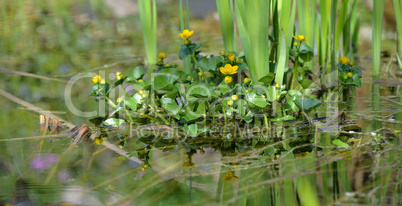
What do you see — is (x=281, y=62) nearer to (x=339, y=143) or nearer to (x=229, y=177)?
(x=339, y=143)

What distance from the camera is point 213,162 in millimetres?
1312

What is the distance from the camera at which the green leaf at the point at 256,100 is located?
5.04ft

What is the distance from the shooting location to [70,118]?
180cm

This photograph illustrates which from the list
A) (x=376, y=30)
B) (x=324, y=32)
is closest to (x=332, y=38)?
(x=324, y=32)

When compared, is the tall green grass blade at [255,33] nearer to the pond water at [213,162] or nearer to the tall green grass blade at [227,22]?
the tall green grass blade at [227,22]

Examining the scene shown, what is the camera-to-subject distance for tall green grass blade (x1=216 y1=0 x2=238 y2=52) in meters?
1.83

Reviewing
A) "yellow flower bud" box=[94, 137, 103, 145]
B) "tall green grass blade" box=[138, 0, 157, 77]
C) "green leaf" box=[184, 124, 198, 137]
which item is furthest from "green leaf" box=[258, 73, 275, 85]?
"tall green grass blade" box=[138, 0, 157, 77]

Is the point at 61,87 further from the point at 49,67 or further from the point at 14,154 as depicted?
the point at 14,154

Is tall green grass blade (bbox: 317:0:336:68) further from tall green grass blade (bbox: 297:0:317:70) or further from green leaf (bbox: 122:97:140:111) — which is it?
green leaf (bbox: 122:97:140:111)

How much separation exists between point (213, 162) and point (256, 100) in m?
0.34

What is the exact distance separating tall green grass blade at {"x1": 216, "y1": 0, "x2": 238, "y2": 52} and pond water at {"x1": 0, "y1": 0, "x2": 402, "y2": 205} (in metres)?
0.38

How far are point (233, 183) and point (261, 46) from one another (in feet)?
2.30

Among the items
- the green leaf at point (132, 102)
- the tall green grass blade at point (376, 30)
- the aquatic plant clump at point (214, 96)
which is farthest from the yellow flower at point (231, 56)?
the tall green grass blade at point (376, 30)

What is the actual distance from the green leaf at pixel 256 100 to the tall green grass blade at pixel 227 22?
14.5 inches
